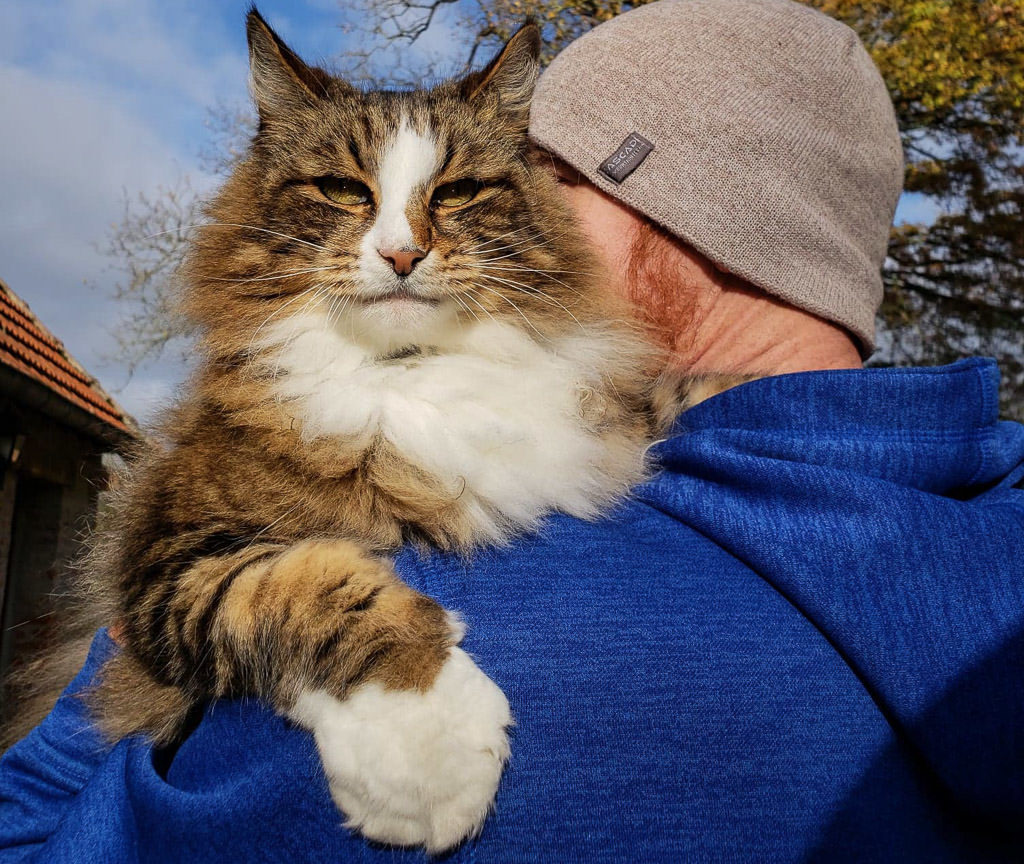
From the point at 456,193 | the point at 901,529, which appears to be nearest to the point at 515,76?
the point at 456,193

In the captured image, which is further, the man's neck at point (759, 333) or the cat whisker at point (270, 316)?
the man's neck at point (759, 333)

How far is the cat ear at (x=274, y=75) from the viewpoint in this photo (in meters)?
2.38

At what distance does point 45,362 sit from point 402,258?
8837 millimetres

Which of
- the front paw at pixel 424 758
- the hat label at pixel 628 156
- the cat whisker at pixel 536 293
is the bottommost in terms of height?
the front paw at pixel 424 758

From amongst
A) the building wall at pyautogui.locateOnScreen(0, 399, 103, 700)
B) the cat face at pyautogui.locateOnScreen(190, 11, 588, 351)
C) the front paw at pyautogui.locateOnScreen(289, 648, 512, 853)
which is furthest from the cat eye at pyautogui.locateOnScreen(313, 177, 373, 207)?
the building wall at pyautogui.locateOnScreen(0, 399, 103, 700)

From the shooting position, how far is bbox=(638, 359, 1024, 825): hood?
1403mm

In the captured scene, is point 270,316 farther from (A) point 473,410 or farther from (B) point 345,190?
(A) point 473,410

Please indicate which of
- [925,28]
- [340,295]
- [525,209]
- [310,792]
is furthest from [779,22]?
[925,28]

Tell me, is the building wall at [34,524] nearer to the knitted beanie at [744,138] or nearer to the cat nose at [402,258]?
the cat nose at [402,258]

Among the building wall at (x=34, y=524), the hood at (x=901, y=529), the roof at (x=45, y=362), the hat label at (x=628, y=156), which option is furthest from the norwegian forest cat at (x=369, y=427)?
the building wall at (x=34, y=524)

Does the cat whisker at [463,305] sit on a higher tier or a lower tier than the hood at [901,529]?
higher

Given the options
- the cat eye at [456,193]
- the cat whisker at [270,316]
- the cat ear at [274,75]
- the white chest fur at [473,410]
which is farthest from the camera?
the cat ear at [274,75]

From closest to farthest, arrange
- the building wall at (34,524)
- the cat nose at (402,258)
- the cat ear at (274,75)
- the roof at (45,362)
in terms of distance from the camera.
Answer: the cat nose at (402,258), the cat ear at (274,75), the roof at (45,362), the building wall at (34,524)

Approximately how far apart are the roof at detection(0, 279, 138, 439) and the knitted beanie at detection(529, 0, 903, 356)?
6587mm
